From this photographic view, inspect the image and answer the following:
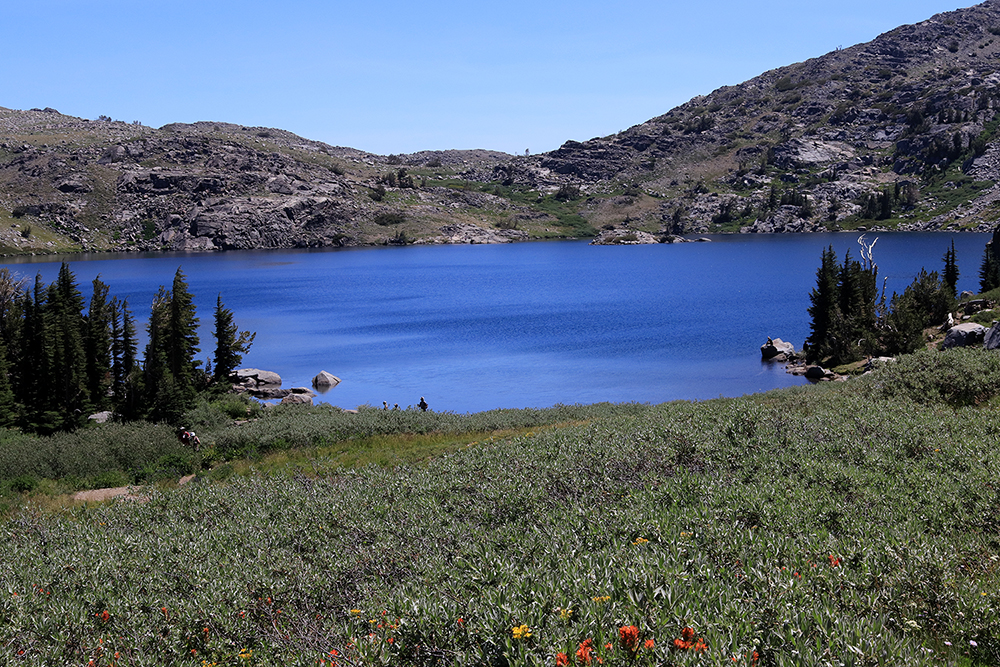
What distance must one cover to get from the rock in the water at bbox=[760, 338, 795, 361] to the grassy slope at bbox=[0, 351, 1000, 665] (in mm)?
55276

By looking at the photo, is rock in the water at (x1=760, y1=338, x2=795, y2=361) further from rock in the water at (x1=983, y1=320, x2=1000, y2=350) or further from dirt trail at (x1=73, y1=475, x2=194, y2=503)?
dirt trail at (x1=73, y1=475, x2=194, y2=503)

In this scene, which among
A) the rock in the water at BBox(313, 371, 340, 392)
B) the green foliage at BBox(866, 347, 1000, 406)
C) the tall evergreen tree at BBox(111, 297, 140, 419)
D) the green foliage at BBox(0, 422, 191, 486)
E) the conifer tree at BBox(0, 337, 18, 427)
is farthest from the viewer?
the rock in the water at BBox(313, 371, 340, 392)

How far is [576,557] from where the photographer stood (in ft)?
35.3

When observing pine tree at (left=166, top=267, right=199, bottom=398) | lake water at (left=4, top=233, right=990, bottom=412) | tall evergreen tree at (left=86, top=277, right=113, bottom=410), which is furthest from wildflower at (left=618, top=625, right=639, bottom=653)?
tall evergreen tree at (left=86, top=277, right=113, bottom=410)

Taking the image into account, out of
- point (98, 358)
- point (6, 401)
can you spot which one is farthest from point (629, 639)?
point (98, 358)

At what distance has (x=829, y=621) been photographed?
25.6 feet

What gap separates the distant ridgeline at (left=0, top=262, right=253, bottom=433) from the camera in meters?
52.9

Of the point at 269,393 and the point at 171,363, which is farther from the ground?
the point at 171,363

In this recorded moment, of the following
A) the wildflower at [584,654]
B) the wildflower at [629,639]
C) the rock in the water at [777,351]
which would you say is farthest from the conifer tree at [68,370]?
the rock in the water at [777,351]

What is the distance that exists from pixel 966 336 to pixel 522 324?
59.9 meters

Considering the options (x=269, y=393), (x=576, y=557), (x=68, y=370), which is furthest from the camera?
(x=269, y=393)

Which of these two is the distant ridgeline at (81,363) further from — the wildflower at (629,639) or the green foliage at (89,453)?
the wildflower at (629,639)

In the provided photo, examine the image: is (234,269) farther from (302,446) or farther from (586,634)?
(586,634)

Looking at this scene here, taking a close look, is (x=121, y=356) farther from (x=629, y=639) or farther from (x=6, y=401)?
(x=629, y=639)
